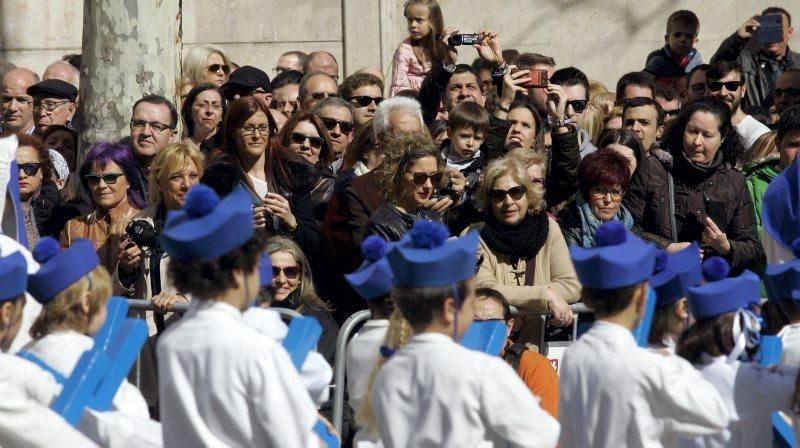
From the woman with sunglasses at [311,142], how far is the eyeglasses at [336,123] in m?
0.47

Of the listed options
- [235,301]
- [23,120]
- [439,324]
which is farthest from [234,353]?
[23,120]

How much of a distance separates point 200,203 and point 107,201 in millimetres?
3281

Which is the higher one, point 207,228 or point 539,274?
point 207,228

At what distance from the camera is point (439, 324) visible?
5.43 meters

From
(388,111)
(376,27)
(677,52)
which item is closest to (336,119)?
(388,111)

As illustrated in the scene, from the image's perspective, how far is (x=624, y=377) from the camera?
5.77 metres

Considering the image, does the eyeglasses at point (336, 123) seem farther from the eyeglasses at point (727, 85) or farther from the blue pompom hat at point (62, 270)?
the blue pompom hat at point (62, 270)

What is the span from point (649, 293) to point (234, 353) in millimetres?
1834

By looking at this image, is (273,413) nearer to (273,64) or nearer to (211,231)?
(211,231)

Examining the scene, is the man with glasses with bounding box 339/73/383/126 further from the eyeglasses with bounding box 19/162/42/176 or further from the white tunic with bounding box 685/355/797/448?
the white tunic with bounding box 685/355/797/448

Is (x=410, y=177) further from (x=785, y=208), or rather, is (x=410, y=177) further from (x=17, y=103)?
(x=17, y=103)

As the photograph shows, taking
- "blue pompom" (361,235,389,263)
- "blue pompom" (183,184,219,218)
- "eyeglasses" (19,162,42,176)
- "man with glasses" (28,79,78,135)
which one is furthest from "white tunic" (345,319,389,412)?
"man with glasses" (28,79,78,135)

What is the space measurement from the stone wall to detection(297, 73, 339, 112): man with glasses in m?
3.72

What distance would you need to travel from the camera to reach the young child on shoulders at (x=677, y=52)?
11.9 m
